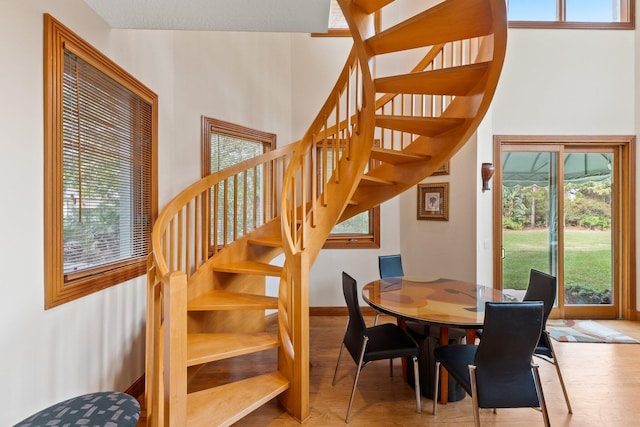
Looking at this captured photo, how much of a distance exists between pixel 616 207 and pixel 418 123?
3400 mm

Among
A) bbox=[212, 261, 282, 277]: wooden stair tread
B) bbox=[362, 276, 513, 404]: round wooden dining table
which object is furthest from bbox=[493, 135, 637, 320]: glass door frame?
bbox=[212, 261, 282, 277]: wooden stair tread

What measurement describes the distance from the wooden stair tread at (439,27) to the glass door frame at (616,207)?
226 centimetres

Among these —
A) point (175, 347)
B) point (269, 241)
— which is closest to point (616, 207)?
point (269, 241)

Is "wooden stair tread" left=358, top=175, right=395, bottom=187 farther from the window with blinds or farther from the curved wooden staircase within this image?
the window with blinds

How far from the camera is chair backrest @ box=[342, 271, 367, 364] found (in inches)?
78.2

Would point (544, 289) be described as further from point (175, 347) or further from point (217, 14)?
point (217, 14)

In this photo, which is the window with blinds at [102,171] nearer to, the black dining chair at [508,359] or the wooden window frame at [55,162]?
the wooden window frame at [55,162]

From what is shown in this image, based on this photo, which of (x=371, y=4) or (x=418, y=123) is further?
(x=418, y=123)

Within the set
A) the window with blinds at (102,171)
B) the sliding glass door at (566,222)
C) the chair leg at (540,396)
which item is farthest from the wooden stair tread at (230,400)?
the sliding glass door at (566,222)

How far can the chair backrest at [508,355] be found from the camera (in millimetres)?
1478

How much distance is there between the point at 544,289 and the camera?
2.11m

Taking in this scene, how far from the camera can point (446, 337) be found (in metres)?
2.09

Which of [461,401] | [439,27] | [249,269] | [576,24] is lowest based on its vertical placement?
[461,401]

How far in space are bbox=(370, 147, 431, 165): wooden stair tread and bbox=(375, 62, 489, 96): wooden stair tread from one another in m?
0.44
